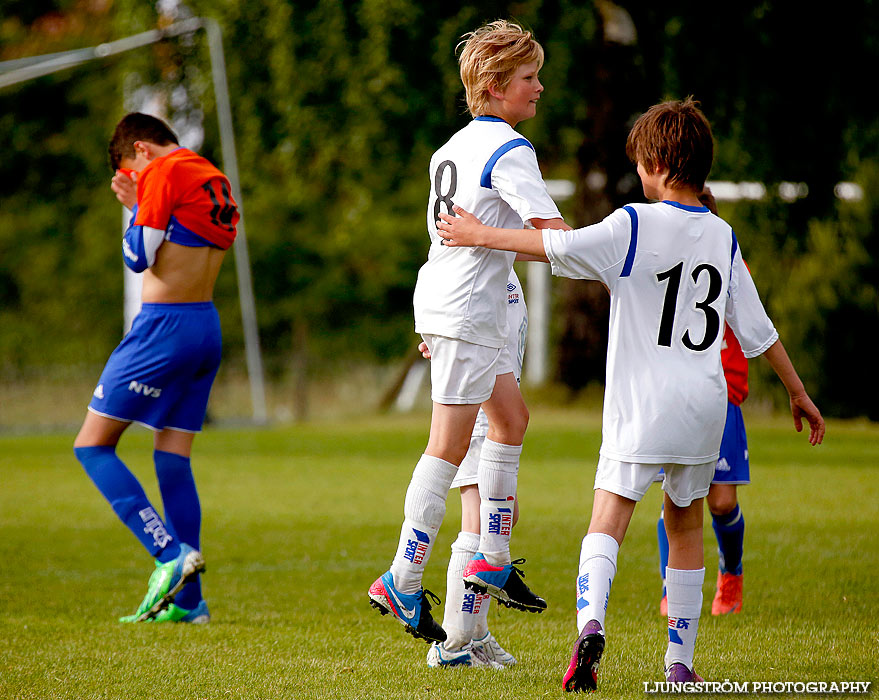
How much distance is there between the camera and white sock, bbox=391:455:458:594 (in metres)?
4.19

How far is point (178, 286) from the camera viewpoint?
18.1 ft

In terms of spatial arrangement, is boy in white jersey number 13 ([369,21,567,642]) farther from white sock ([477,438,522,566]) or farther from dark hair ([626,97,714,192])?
dark hair ([626,97,714,192])

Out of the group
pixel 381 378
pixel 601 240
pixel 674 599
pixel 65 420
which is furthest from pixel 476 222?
pixel 381 378

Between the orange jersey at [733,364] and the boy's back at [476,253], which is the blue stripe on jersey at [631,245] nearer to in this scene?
the boy's back at [476,253]

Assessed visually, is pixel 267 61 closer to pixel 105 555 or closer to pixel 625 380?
pixel 105 555

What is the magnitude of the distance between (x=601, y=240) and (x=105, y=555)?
4.71 metres

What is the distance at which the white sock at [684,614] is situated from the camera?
3.90 meters

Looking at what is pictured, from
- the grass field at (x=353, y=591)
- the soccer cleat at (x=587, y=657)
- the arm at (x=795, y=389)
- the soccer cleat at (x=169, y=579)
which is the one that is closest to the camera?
the soccer cleat at (x=587, y=657)

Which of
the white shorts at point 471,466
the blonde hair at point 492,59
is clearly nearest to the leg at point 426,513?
the white shorts at point 471,466

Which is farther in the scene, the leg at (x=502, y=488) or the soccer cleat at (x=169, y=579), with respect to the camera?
the soccer cleat at (x=169, y=579)

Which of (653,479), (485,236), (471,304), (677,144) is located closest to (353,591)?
(471,304)

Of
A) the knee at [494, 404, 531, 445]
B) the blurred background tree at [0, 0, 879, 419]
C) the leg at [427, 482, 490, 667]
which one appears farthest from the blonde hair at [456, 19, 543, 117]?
the blurred background tree at [0, 0, 879, 419]

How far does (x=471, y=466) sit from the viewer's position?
4.80 meters

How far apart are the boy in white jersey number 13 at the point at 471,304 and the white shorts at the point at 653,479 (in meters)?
0.61
